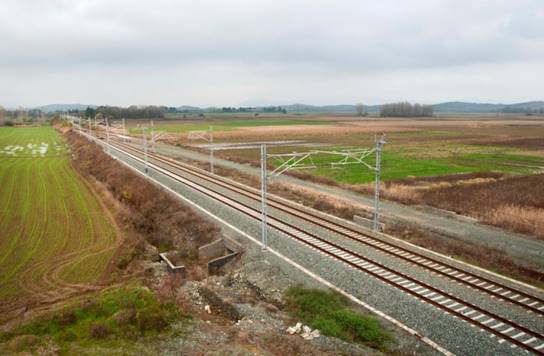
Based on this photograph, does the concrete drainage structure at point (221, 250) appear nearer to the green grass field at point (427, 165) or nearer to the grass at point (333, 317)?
the grass at point (333, 317)

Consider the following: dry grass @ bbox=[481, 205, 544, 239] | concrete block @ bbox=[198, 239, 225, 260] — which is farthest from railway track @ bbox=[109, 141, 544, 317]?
dry grass @ bbox=[481, 205, 544, 239]

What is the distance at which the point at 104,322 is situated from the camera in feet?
49.1

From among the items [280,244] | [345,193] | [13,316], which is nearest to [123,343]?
[13,316]

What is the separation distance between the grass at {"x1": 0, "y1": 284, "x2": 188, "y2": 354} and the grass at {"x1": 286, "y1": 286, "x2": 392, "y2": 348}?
4.39 meters

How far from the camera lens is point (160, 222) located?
97.0ft

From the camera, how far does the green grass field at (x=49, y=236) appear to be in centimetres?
2052

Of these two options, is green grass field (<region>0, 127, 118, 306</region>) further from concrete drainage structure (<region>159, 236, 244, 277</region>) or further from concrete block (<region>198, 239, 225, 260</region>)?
concrete block (<region>198, 239, 225, 260</region>)

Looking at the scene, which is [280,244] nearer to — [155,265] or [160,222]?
[155,265]

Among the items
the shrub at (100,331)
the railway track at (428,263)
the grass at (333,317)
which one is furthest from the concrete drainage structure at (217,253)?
the shrub at (100,331)

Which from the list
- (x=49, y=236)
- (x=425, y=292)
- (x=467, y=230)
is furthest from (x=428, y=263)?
(x=49, y=236)

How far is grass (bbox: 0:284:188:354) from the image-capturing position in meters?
14.0

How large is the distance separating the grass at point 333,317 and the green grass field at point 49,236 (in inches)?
419

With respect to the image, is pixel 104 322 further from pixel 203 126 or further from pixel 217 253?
pixel 203 126

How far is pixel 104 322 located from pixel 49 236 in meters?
14.5
